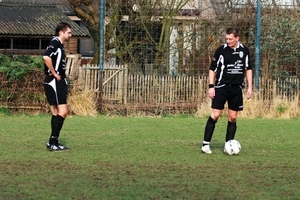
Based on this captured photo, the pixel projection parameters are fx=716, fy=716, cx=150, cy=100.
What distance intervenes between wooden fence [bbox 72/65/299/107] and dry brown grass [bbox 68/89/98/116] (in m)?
0.58

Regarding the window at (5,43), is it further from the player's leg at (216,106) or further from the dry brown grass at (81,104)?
the player's leg at (216,106)

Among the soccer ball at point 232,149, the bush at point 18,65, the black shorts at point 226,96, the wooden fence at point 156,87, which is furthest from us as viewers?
the wooden fence at point 156,87

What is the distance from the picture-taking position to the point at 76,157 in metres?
10.2

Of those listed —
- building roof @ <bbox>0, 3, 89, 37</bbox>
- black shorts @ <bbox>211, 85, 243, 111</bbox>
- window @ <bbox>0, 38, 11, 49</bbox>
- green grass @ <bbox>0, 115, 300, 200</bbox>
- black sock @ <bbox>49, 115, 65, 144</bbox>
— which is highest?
building roof @ <bbox>0, 3, 89, 37</bbox>

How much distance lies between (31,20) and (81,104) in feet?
35.2

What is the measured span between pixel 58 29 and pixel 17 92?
7.90 metres

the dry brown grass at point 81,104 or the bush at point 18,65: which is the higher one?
the bush at point 18,65

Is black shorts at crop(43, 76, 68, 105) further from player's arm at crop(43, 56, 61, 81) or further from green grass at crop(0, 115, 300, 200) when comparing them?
green grass at crop(0, 115, 300, 200)

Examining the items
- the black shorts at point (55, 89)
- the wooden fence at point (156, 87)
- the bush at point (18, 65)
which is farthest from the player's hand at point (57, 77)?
→ the wooden fence at point (156, 87)

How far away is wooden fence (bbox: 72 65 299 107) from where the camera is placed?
19.6 m

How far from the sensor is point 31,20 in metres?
28.5

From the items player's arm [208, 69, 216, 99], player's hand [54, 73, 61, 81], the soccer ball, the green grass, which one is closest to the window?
the green grass

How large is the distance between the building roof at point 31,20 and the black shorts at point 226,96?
17.2 meters

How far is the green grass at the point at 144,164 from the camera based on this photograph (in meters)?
7.48
